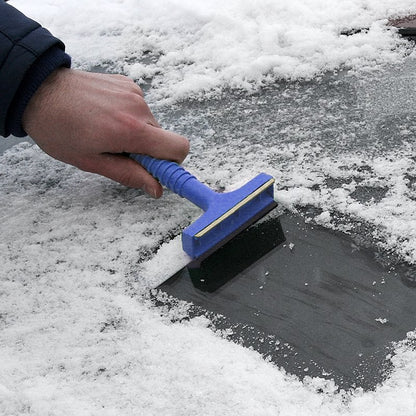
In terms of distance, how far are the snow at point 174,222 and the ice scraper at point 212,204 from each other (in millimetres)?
56

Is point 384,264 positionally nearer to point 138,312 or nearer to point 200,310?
point 200,310

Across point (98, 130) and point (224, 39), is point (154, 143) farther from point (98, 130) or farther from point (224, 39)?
point (224, 39)

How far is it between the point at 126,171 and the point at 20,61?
29 centimetres

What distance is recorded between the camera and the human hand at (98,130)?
52.6 inches

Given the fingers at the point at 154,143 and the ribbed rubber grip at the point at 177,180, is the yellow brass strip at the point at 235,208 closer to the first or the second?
the ribbed rubber grip at the point at 177,180

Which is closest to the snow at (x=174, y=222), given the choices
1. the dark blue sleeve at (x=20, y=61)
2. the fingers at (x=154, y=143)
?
the fingers at (x=154, y=143)

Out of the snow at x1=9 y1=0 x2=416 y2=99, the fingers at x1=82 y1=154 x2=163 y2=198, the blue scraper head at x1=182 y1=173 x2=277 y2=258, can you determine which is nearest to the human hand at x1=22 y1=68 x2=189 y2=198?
the fingers at x1=82 y1=154 x2=163 y2=198

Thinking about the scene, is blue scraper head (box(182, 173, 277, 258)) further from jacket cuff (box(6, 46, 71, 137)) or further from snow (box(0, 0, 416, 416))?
jacket cuff (box(6, 46, 71, 137))

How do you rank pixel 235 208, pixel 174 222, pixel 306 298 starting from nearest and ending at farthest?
pixel 306 298 → pixel 235 208 → pixel 174 222

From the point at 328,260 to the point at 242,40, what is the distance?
2.93 ft

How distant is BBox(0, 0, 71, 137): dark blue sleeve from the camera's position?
130cm

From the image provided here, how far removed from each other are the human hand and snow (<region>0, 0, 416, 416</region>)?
92 mm

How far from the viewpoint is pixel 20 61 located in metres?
1.30

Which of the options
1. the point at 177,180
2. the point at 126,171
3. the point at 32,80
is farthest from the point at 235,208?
the point at 32,80
